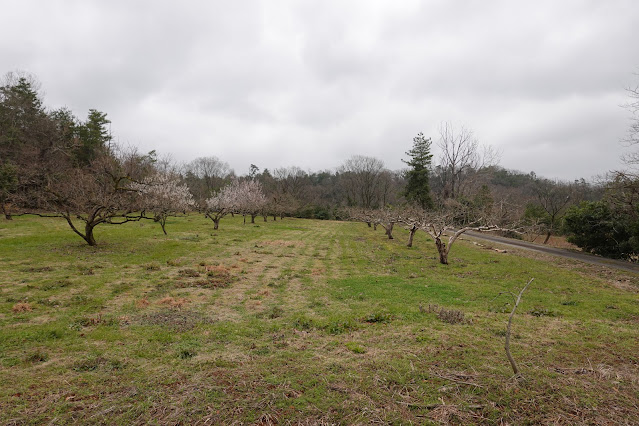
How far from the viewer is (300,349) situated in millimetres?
5008

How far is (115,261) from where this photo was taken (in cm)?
1288

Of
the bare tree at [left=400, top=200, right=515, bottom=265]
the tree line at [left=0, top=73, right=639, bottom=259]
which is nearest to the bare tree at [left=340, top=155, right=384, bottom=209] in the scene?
the tree line at [left=0, top=73, right=639, bottom=259]

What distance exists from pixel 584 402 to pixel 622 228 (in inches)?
941

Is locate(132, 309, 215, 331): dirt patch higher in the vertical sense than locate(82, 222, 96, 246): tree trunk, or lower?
lower

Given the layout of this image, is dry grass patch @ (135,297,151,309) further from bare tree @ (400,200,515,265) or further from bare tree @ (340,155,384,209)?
bare tree @ (340,155,384,209)

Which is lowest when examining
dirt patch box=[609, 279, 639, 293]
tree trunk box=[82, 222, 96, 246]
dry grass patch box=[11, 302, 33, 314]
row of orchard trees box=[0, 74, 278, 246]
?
dirt patch box=[609, 279, 639, 293]

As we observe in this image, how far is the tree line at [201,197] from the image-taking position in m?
16.3

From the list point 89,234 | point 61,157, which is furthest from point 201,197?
point 89,234

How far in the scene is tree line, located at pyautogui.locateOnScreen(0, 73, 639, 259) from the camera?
16344 millimetres

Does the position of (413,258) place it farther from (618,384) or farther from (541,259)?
(618,384)

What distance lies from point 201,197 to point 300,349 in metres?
46.5

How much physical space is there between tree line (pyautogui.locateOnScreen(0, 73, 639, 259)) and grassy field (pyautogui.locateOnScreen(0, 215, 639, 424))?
19.7 ft

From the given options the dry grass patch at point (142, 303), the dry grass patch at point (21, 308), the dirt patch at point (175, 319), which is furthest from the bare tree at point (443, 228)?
the dry grass patch at point (21, 308)

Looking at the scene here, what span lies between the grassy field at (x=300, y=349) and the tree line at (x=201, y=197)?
6008 mm
